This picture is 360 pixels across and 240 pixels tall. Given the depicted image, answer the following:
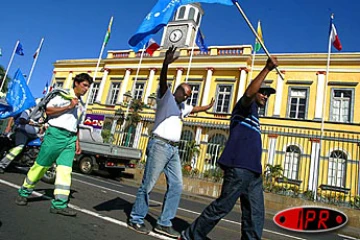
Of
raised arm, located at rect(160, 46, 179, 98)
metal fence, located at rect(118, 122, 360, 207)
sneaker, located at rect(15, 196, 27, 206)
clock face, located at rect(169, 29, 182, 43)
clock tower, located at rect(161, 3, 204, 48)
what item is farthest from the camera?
clock face, located at rect(169, 29, 182, 43)

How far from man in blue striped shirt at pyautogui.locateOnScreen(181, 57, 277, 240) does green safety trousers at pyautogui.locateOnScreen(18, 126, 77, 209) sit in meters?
1.68

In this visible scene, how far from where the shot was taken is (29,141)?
251 inches

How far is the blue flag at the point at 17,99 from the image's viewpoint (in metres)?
5.77

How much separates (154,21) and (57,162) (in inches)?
96.5

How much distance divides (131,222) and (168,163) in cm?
82

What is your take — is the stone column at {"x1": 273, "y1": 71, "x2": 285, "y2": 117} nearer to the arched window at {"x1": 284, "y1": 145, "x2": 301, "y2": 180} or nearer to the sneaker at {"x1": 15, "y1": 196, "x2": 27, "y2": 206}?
the arched window at {"x1": 284, "y1": 145, "x2": 301, "y2": 180}

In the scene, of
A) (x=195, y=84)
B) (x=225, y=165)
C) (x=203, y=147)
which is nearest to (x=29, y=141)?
(x=225, y=165)

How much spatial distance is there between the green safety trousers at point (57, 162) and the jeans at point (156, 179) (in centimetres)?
94

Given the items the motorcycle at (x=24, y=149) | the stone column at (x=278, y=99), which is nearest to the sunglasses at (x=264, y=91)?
the motorcycle at (x=24, y=149)

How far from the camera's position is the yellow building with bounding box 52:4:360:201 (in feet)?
43.3

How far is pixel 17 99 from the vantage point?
229 inches

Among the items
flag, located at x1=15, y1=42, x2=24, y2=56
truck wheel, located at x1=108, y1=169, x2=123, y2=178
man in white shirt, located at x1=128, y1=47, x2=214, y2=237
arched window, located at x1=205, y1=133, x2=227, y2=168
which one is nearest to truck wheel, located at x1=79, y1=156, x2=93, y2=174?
truck wheel, located at x1=108, y1=169, x2=123, y2=178

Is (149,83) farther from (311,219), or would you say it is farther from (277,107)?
(311,219)

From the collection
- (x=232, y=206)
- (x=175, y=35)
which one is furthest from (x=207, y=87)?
(x=232, y=206)
